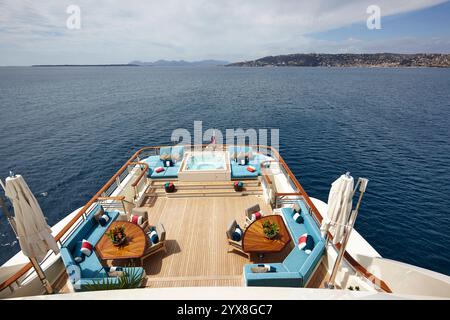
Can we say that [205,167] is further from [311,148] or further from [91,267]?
[311,148]

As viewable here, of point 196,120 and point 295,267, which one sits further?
point 196,120

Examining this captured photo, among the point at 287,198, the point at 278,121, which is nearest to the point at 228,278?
the point at 287,198

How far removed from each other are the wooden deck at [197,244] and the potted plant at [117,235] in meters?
1.22

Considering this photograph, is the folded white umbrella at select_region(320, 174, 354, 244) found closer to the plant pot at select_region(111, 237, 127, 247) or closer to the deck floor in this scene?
the deck floor

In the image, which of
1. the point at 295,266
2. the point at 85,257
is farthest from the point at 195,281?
the point at 85,257

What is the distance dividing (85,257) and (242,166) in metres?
9.86

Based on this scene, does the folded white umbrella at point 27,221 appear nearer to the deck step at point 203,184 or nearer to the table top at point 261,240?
the table top at point 261,240

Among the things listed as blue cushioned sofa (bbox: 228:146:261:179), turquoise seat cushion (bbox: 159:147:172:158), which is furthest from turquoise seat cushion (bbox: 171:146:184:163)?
blue cushioned sofa (bbox: 228:146:261:179)

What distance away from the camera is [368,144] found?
30328 millimetres

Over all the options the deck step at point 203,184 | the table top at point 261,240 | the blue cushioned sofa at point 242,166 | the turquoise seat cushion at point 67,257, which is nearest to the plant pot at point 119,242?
the turquoise seat cushion at point 67,257

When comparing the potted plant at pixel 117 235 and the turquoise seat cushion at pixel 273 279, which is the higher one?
the potted plant at pixel 117 235

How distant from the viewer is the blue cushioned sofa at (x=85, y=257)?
677cm

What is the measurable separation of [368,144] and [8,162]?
44.8m
